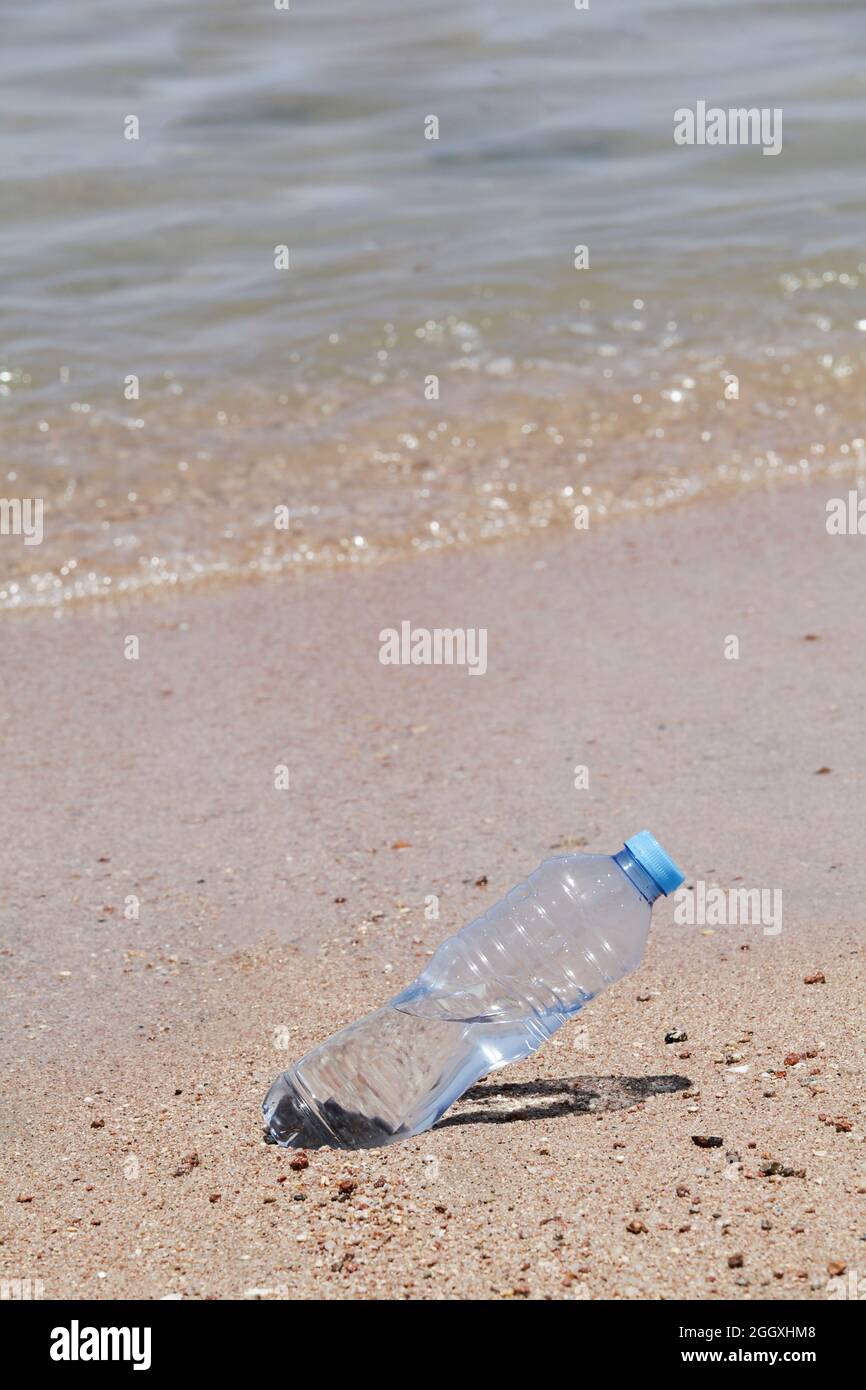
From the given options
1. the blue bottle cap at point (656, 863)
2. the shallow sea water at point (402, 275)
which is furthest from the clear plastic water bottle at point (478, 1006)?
the shallow sea water at point (402, 275)

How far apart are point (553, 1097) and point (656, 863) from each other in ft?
1.50

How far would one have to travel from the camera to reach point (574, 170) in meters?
9.32

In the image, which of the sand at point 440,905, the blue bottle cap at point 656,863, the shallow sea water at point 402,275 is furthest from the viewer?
the shallow sea water at point 402,275

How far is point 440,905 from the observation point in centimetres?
338

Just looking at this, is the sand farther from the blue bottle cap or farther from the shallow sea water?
the shallow sea water

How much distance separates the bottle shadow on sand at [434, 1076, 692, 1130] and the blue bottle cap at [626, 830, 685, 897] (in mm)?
357

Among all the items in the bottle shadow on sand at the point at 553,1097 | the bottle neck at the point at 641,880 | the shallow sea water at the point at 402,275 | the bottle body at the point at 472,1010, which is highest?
the shallow sea water at the point at 402,275

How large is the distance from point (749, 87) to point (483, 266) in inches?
137

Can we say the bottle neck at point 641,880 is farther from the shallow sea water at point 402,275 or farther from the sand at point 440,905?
the shallow sea water at point 402,275

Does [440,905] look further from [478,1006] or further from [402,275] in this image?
[402,275]

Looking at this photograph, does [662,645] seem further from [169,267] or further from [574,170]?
[574,170]

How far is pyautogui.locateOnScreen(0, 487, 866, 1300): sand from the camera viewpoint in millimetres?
2299

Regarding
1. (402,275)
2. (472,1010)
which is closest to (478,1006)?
(472,1010)

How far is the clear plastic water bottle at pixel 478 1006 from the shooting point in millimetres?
2623
